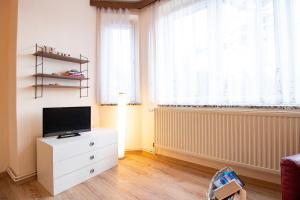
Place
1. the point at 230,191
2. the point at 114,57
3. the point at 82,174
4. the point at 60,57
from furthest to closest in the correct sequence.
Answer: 1. the point at 114,57
2. the point at 60,57
3. the point at 82,174
4. the point at 230,191

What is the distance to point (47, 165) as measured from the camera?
2.04 meters

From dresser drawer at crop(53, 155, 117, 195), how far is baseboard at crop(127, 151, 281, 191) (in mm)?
735

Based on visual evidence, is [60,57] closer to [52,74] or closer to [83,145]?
[52,74]

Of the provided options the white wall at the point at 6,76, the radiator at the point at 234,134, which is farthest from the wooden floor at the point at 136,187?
the white wall at the point at 6,76

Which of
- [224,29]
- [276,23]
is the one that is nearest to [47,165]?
[224,29]

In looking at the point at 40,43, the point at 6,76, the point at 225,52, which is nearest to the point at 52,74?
the point at 40,43

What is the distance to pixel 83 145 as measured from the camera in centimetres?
226

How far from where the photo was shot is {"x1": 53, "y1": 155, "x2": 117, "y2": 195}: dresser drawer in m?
1.98

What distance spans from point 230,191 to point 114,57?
2.68 m

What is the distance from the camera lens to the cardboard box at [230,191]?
1.17m

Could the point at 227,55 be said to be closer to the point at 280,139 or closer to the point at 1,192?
the point at 280,139

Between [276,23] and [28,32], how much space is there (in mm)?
2831

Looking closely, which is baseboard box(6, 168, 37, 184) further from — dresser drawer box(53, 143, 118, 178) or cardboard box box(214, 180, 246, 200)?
cardboard box box(214, 180, 246, 200)

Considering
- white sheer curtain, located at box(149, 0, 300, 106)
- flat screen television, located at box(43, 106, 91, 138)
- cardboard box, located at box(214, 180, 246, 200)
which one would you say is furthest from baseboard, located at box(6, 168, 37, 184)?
cardboard box, located at box(214, 180, 246, 200)
